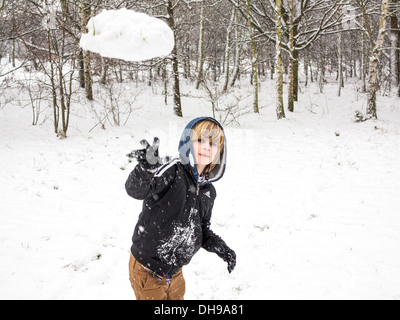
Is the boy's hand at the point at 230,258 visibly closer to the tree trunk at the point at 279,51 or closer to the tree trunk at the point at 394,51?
the tree trunk at the point at 279,51

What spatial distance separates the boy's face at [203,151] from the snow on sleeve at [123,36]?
68cm

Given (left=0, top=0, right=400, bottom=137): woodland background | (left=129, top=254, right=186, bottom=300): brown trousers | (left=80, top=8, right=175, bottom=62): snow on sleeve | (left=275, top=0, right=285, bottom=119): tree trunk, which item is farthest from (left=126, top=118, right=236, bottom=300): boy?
(left=275, top=0, right=285, bottom=119): tree trunk

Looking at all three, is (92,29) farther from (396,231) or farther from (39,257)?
(396,231)

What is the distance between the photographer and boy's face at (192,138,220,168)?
1709 millimetres

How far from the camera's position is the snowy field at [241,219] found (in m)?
3.15

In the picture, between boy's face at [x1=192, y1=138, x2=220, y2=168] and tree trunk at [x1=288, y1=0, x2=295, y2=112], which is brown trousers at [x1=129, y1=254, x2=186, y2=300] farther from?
tree trunk at [x1=288, y1=0, x2=295, y2=112]

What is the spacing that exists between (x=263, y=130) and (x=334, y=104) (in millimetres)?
10264

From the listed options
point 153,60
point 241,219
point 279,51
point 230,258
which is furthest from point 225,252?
point 279,51

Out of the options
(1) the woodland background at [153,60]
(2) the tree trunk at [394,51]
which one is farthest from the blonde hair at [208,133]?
(2) the tree trunk at [394,51]

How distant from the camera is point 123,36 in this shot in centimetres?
115

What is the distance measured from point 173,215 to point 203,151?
1.56ft

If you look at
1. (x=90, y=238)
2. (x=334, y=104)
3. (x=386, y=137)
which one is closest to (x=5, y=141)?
(x=90, y=238)

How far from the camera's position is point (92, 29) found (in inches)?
44.1

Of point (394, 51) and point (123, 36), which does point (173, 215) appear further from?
point (394, 51)
